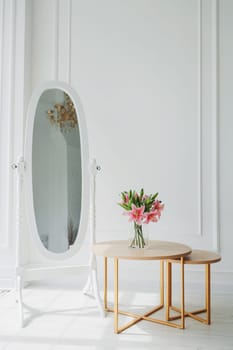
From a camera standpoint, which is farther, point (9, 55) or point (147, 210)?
point (9, 55)

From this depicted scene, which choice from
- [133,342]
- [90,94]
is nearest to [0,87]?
[90,94]

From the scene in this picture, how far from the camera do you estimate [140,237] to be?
2.39m

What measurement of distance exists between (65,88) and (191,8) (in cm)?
136

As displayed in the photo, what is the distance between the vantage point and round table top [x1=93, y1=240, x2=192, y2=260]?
2113 mm

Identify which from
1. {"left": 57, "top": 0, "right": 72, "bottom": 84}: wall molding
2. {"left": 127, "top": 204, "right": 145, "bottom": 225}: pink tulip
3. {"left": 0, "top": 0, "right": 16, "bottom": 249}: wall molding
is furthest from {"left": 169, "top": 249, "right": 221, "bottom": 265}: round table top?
{"left": 57, "top": 0, "right": 72, "bottom": 84}: wall molding

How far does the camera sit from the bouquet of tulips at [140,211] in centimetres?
231

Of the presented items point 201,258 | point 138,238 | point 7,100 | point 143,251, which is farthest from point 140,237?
point 7,100

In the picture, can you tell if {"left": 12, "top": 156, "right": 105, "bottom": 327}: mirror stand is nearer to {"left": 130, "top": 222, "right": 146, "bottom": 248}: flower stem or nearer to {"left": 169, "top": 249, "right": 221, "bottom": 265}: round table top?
{"left": 130, "top": 222, "right": 146, "bottom": 248}: flower stem

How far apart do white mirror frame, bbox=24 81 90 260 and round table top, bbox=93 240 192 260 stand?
291 mm

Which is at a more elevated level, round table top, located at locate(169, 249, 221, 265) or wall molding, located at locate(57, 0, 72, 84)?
wall molding, located at locate(57, 0, 72, 84)

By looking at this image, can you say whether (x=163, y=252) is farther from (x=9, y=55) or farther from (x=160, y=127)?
(x=9, y=55)

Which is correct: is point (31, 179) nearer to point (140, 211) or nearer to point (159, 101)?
point (140, 211)

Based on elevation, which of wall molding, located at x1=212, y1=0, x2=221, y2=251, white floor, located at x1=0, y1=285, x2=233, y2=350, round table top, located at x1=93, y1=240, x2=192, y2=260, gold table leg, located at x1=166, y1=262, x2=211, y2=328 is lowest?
white floor, located at x1=0, y1=285, x2=233, y2=350

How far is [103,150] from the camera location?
3268 mm
